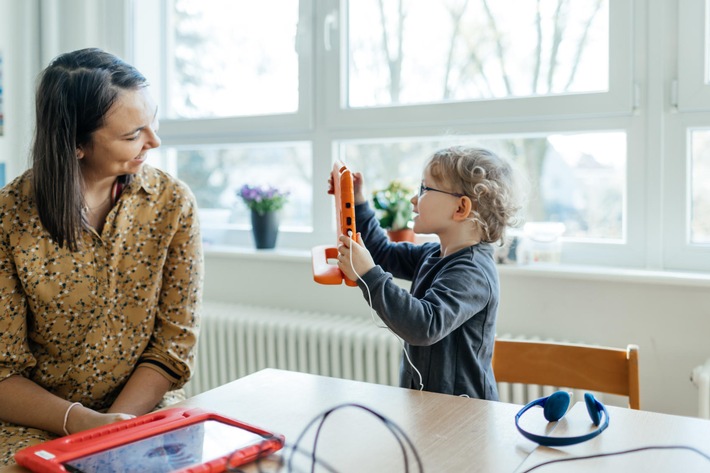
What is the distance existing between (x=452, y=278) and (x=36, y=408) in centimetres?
85

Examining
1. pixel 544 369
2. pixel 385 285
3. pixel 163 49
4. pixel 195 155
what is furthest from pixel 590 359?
pixel 163 49

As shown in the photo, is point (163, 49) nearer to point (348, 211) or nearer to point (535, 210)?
point (535, 210)

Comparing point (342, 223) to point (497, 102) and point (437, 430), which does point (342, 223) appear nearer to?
point (437, 430)

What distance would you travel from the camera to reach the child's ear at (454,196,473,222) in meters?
1.52

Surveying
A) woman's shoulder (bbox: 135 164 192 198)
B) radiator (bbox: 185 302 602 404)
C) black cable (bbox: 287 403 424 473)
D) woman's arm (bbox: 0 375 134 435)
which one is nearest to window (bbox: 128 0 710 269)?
radiator (bbox: 185 302 602 404)

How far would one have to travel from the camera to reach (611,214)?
2.19 m

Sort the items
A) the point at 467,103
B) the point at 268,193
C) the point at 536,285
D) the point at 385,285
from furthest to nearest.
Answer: the point at 268,193 < the point at 467,103 < the point at 536,285 < the point at 385,285

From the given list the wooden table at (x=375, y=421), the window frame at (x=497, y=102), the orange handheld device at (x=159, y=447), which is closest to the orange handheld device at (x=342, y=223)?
the wooden table at (x=375, y=421)

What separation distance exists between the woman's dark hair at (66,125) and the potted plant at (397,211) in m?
0.99

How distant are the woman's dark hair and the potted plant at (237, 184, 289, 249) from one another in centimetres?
112

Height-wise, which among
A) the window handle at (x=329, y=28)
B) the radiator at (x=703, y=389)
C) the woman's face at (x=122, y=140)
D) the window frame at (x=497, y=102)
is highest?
the window handle at (x=329, y=28)

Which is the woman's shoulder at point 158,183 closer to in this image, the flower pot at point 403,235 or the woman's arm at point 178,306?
the woman's arm at point 178,306

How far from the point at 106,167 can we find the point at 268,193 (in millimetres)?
1097

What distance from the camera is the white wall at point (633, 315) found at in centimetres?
187
